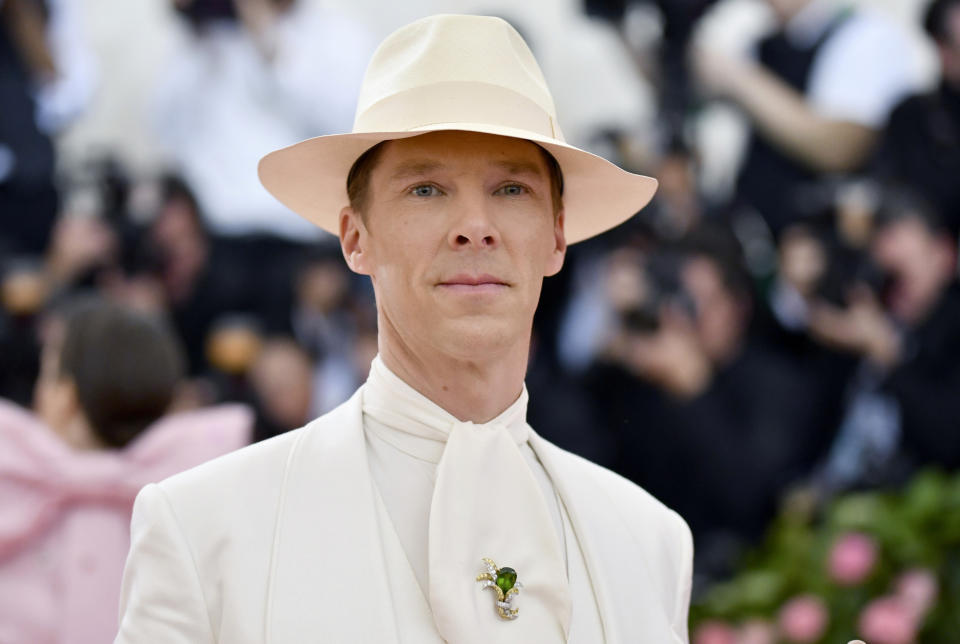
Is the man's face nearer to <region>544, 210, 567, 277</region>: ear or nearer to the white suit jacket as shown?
<region>544, 210, 567, 277</region>: ear

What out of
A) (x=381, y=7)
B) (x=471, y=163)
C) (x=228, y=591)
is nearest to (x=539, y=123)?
(x=471, y=163)

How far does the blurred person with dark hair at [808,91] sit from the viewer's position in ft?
25.8

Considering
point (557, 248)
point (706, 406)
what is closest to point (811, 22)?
point (706, 406)

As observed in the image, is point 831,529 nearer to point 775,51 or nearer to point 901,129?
point 901,129

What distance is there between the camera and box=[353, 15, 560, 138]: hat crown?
2344 mm

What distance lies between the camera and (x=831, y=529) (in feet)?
20.3

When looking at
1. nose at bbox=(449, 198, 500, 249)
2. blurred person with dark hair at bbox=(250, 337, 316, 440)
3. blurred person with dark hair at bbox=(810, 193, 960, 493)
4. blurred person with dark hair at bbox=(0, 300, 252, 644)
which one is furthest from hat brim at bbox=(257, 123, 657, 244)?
blurred person with dark hair at bbox=(250, 337, 316, 440)

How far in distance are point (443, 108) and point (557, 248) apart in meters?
0.35

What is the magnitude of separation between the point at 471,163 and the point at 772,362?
5.01 meters

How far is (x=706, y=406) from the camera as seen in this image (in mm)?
6676

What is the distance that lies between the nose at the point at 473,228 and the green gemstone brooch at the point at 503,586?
0.48 metres

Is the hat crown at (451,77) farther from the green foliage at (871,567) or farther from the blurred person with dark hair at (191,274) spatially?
the blurred person with dark hair at (191,274)

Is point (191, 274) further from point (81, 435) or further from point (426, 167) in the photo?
point (426, 167)

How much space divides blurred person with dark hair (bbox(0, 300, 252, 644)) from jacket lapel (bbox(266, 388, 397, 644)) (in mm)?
1363
